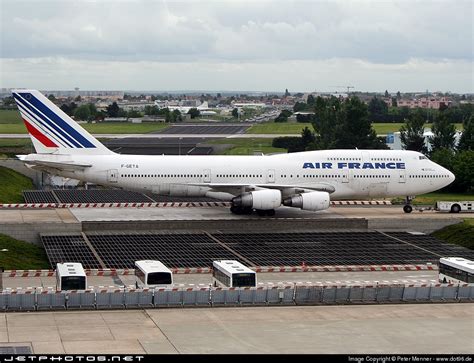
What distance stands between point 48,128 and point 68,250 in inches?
522

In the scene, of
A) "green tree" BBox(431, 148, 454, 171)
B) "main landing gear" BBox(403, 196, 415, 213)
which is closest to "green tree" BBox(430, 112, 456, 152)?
"green tree" BBox(431, 148, 454, 171)

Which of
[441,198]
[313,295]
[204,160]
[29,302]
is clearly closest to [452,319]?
[313,295]

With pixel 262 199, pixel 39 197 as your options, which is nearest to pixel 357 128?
pixel 39 197

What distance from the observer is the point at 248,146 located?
158625mm

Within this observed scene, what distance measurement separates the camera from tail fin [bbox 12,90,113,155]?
70312 mm

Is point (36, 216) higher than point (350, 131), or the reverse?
point (350, 131)

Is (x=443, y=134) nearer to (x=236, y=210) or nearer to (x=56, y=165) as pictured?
(x=236, y=210)

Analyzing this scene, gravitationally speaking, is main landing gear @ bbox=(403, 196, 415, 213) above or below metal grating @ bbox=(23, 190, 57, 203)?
above

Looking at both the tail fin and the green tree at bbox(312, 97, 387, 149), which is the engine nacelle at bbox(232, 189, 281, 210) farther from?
the green tree at bbox(312, 97, 387, 149)

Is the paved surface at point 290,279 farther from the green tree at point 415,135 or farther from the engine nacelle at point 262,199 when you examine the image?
the green tree at point 415,135

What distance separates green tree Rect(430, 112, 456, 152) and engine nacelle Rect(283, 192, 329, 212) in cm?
5581

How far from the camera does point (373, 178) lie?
71938 millimetres

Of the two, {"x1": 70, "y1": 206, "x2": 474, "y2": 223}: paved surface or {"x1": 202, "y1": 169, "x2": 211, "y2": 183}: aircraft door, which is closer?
{"x1": 70, "y1": 206, "x2": 474, "y2": 223}: paved surface

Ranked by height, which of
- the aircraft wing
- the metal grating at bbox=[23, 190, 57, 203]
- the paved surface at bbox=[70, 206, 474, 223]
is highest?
the aircraft wing
